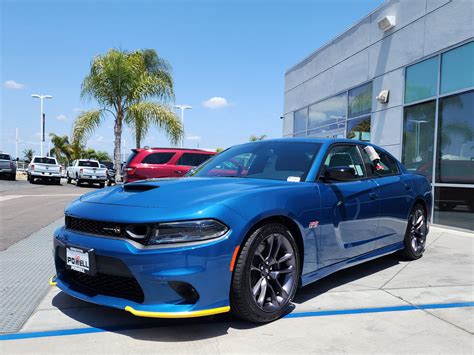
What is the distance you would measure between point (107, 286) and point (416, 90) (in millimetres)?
8872

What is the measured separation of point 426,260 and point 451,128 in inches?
165

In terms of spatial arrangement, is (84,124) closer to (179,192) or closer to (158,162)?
(158,162)

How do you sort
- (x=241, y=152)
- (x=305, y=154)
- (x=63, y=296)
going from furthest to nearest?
(x=241, y=152)
(x=305, y=154)
(x=63, y=296)

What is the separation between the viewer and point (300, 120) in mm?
16391

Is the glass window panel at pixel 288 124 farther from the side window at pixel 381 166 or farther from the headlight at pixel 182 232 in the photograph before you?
the headlight at pixel 182 232

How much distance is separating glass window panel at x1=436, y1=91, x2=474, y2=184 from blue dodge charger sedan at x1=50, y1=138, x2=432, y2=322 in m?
4.87

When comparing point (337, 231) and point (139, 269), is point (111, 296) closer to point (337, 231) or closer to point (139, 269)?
point (139, 269)

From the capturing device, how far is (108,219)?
2.95 metres

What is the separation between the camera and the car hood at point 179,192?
3006 mm

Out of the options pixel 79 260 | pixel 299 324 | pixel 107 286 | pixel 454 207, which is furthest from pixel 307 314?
pixel 454 207

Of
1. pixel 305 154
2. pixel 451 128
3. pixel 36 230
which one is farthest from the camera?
pixel 451 128

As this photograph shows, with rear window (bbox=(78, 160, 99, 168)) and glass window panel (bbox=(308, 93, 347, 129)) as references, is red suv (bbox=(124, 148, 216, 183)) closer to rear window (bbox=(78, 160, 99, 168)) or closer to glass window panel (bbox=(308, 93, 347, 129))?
glass window panel (bbox=(308, 93, 347, 129))

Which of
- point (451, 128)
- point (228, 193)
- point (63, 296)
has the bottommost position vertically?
point (63, 296)

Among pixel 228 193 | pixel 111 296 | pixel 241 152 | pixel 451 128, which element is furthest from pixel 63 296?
pixel 451 128
